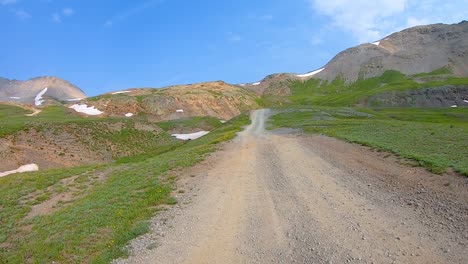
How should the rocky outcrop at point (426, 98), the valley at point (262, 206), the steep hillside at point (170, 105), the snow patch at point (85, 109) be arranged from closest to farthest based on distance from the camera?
the valley at point (262, 206), the snow patch at point (85, 109), the steep hillside at point (170, 105), the rocky outcrop at point (426, 98)

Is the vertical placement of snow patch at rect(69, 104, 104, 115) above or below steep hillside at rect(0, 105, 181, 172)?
above

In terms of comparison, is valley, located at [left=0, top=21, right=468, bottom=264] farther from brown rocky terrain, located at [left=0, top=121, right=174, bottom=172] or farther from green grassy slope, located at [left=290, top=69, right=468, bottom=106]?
green grassy slope, located at [left=290, top=69, right=468, bottom=106]

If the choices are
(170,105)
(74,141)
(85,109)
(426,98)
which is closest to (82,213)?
(74,141)

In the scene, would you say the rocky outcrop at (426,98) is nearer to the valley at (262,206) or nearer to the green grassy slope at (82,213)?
the valley at (262,206)

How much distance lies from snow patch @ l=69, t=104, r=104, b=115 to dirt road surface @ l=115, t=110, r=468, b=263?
100811mm

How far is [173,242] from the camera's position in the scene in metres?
14.8

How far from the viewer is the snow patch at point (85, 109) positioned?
116 meters

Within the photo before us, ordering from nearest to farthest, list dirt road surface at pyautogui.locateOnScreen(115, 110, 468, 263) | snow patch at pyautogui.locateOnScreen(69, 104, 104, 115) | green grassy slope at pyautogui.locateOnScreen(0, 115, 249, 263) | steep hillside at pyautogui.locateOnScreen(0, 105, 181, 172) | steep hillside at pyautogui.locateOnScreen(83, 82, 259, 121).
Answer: dirt road surface at pyautogui.locateOnScreen(115, 110, 468, 263) → green grassy slope at pyautogui.locateOnScreen(0, 115, 249, 263) → steep hillside at pyautogui.locateOnScreen(0, 105, 181, 172) → snow patch at pyautogui.locateOnScreen(69, 104, 104, 115) → steep hillside at pyautogui.locateOnScreen(83, 82, 259, 121)

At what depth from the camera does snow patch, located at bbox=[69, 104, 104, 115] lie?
116444 mm

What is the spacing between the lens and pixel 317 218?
50.8ft

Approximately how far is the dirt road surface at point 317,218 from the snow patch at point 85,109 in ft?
331

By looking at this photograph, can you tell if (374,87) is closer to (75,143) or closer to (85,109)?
(85,109)

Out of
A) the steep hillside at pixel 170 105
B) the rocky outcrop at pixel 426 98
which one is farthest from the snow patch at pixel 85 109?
the rocky outcrop at pixel 426 98

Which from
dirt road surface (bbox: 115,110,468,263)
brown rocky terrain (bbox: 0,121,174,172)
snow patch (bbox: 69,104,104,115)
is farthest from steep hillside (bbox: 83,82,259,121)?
dirt road surface (bbox: 115,110,468,263)
